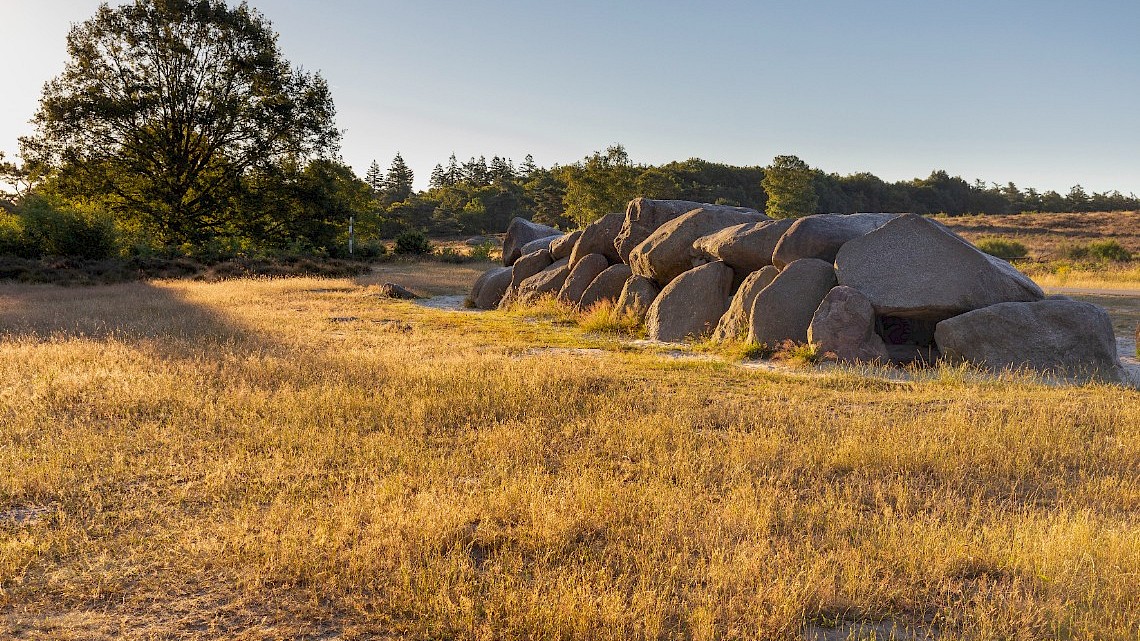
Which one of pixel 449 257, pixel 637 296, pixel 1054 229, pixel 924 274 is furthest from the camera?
pixel 1054 229

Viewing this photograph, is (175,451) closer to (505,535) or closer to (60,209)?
(505,535)

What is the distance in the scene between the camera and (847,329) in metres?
9.96

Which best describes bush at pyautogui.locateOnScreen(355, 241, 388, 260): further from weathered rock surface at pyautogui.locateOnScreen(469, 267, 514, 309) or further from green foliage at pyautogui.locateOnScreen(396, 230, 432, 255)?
weathered rock surface at pyautogui.locateOnScreen(469, 267, 514, 309)

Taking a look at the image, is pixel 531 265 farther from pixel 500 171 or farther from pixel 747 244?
pixel 500 171

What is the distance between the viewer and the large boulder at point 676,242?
557 inches

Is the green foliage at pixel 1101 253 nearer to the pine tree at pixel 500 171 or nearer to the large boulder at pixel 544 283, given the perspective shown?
the large boulder at pixel 544 283

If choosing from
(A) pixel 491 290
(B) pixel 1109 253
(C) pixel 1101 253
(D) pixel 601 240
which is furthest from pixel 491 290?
(B) pixel 1109 253

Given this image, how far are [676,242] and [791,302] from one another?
3.71 m

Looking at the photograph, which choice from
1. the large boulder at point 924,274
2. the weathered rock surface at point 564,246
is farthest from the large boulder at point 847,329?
the weathered rock surface at point 564,246

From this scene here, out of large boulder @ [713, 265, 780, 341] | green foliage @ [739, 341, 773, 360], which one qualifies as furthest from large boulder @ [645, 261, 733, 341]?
green foliage @ [739, 341, 773, 360]

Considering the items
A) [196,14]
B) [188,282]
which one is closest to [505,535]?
Answer: [188,282]

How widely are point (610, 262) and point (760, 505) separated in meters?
13.6

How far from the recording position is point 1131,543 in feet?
12.4

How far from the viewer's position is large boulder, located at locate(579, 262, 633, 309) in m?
15.9
